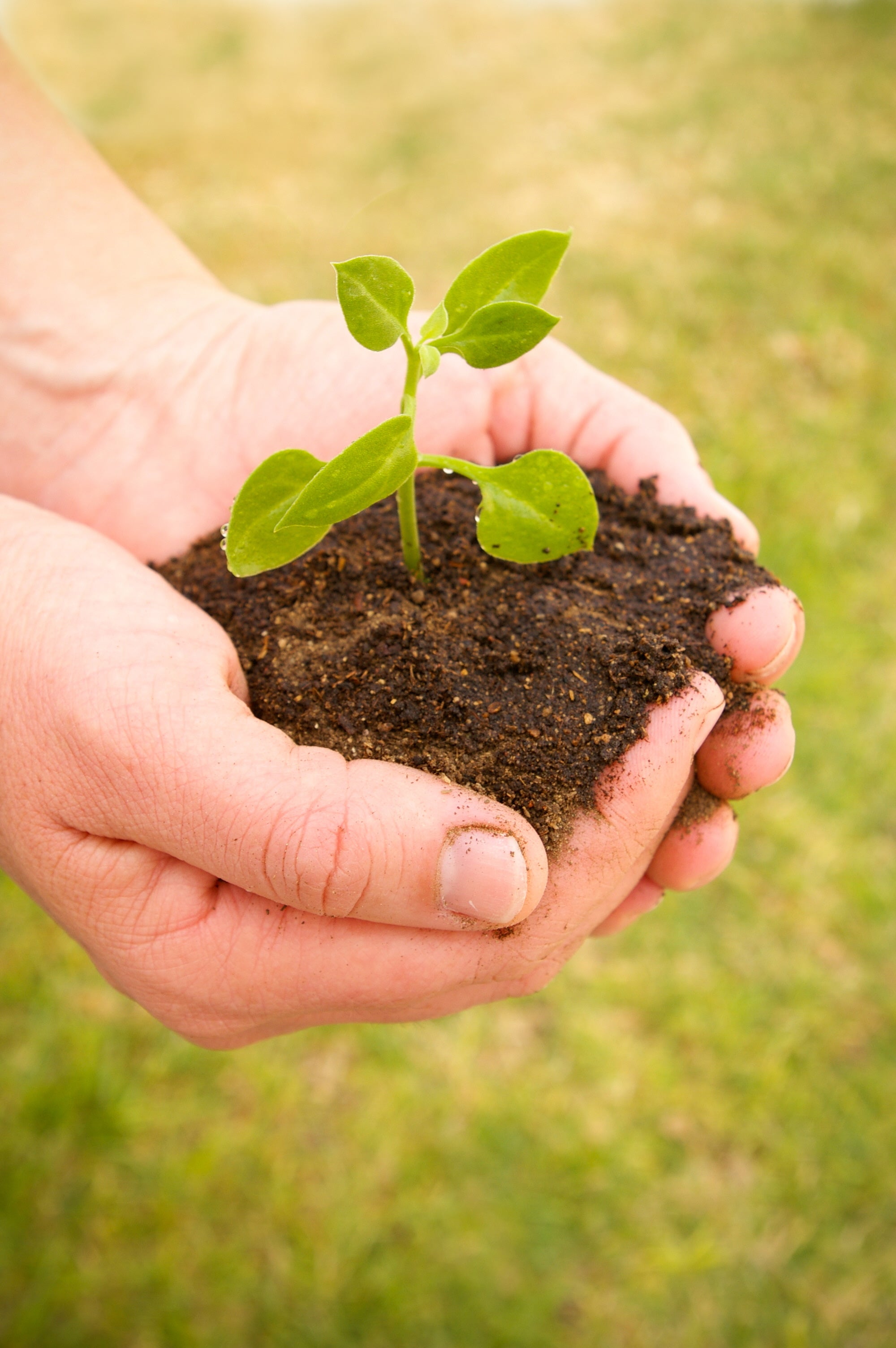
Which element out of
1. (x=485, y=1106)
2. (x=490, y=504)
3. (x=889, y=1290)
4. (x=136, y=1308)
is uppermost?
(x=490, y=504)

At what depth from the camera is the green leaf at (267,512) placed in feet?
3.88

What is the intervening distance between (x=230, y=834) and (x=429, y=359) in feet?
2.15

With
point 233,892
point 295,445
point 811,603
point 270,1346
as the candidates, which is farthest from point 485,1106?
point 811,603

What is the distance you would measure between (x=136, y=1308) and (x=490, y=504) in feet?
6.85

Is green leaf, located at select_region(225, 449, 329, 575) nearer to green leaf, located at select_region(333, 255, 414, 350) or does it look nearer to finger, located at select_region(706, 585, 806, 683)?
green leaf, located at select_region(333, 255, 414, 350)

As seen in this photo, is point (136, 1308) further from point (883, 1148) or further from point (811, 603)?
point (811, 603)

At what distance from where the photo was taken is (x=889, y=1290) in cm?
226

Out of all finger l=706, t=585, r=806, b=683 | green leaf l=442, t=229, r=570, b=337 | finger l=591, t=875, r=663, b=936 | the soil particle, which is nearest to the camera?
green leaf l=442, t=229, r=570, b=337

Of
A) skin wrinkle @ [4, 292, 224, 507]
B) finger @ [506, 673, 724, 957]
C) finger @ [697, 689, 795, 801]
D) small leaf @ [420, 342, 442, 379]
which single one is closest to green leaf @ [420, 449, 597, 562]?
small leaf @ [420, 342, 442, 379]

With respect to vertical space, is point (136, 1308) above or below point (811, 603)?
below

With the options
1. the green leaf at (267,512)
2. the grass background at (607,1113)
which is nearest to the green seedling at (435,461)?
the green leaf at (267,512)

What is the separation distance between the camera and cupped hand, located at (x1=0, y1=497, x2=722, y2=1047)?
1189mm

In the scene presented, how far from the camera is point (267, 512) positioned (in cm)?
121

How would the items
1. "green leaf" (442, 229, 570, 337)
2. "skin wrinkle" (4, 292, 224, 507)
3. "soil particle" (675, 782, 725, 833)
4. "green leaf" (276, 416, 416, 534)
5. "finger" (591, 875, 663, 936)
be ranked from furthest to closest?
"skin wrinkle" (4, 292, 224, 507) → "finger" (591, 875, 663, 936) → "soil particle" (675, 782, 725, 833) → "green leaf" (442, 229, 570, 337) → "green leaf" (276, 416, 416, 534)
